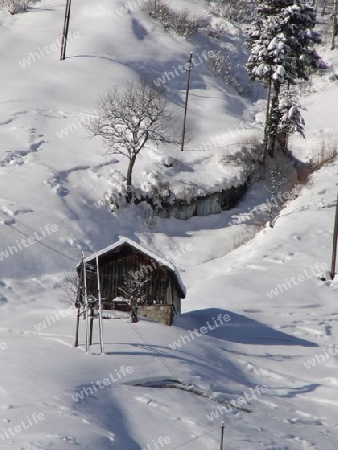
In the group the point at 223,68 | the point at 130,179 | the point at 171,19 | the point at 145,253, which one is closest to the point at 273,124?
the point at 130,179

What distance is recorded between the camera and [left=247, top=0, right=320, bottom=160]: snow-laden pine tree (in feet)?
155

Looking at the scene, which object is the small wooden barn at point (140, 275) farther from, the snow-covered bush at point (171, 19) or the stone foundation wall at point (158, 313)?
the snow-covered bush at point (171, 19)

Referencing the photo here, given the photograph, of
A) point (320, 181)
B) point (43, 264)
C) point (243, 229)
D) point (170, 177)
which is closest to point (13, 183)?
point (43, 264)

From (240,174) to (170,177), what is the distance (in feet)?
15.7

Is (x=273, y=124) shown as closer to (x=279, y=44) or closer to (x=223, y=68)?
(x=279, y=44)

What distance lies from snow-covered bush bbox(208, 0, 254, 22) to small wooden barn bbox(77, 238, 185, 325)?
44.2 m

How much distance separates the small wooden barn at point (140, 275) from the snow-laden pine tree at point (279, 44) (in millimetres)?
20508

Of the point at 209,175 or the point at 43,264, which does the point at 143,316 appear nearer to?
the point at 43,264

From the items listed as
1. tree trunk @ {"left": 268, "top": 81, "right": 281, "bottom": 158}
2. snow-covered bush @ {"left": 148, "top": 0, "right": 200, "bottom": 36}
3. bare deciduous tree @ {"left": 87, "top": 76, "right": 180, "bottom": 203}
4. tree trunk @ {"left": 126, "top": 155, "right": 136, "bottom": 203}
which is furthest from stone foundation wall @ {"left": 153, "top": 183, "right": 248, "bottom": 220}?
snow-covered bush @ {"left": 148, "top": 0, "right": 200, "bottom": 36}

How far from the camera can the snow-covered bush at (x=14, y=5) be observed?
60562 mm

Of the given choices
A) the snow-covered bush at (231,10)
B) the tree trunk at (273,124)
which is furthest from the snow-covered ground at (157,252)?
the snow-covered bush at (231,10)

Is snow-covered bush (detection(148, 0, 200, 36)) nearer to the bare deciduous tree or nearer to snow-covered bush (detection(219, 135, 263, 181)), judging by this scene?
the bare deciduous tree

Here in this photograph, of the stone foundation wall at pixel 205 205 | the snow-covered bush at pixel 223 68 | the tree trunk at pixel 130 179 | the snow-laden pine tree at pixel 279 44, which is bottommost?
the stone foundation wall at pixel 205 205

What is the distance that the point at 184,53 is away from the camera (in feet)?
193
